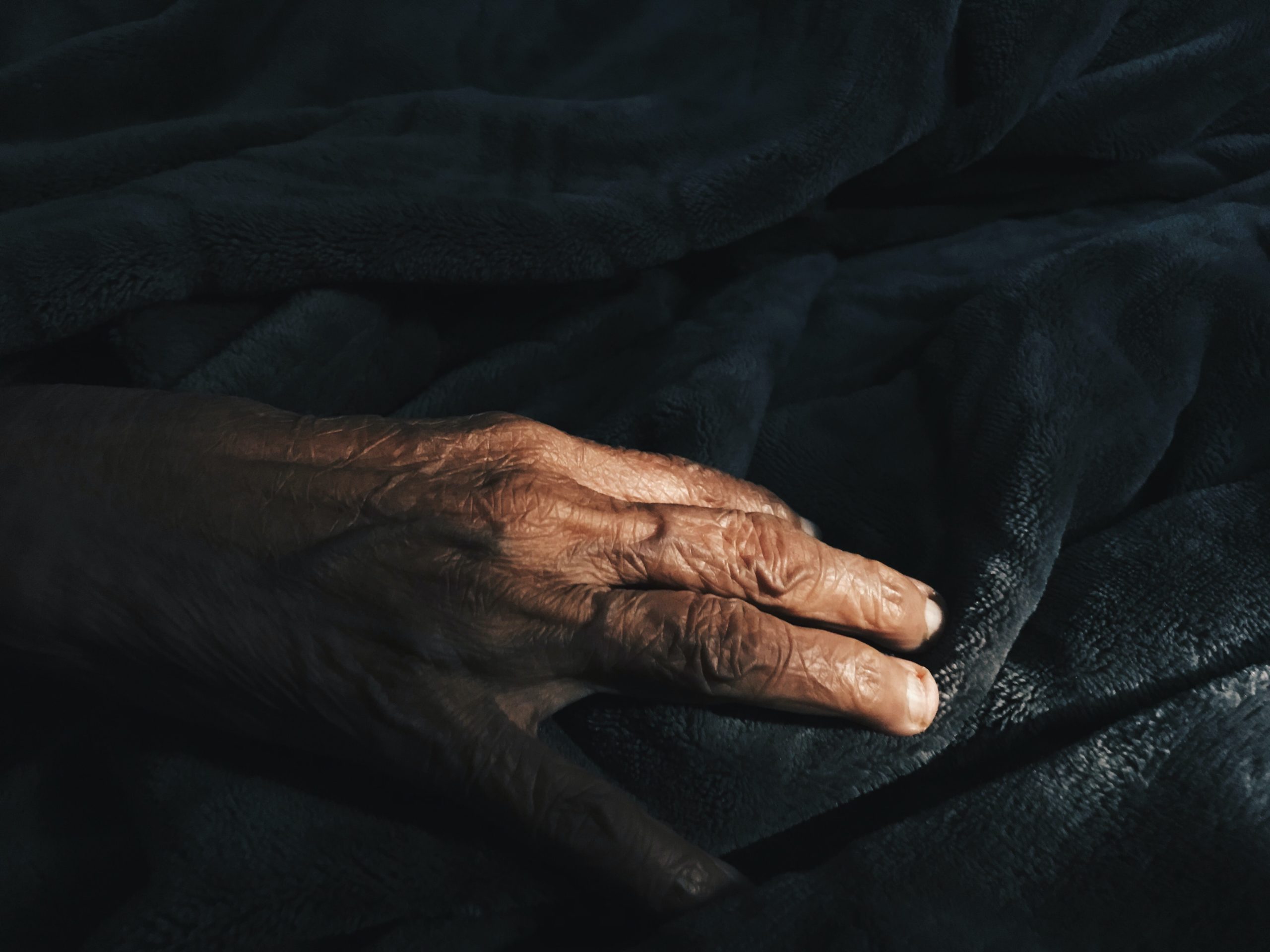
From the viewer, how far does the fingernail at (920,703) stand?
64cm

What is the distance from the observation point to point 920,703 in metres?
0.64

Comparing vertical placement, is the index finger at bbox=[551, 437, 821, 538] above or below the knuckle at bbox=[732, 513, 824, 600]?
above

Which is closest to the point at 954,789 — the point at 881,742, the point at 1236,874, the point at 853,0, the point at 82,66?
the point at 881,742

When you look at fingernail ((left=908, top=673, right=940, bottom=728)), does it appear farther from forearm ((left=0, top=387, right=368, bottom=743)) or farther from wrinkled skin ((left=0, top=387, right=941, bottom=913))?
forearm ((left=0, top=387, right=368, bottom=743))

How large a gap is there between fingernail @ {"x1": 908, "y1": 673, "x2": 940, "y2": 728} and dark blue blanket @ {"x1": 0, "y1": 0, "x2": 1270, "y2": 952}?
0.03m

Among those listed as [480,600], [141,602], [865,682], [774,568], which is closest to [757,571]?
[774,568]

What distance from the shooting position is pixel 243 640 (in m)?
0.62

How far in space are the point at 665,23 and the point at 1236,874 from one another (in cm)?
114

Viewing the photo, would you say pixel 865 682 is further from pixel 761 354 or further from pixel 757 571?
pixel 761 354

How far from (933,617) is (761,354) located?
341mm

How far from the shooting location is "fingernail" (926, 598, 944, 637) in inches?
27.0

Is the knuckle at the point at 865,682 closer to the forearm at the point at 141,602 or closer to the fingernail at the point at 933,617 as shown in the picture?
the fingernail at the point at 933,617

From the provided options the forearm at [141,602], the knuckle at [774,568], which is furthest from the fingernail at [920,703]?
the forearm at [141,602]

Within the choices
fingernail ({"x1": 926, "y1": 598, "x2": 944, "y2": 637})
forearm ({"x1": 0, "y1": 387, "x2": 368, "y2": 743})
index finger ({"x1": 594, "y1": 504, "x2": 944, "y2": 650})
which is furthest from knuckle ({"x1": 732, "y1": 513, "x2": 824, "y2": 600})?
forearm ({"x1": 0, "y1": 387, "x2": 368, "y2": 743})
